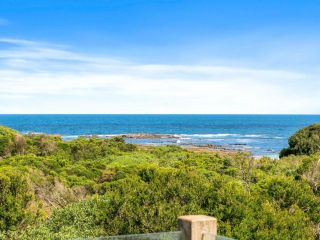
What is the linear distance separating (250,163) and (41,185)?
13.1 metres

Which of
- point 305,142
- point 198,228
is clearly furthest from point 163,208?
point 305,142

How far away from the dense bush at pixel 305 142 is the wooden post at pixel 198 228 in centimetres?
4342

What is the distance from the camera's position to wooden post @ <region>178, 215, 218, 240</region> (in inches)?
153

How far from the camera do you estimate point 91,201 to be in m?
13.1

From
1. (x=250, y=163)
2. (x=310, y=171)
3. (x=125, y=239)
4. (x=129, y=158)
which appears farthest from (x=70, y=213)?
(x=129, y=158)

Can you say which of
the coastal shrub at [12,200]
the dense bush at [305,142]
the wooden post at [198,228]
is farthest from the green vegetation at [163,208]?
the dense bush at [305,142]

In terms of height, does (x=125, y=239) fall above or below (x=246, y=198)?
above

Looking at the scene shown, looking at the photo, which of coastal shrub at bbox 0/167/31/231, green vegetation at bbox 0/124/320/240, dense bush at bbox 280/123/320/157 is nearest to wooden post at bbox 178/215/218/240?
green vegetation at bbox 0/124/320/240

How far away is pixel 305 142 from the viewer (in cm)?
4662

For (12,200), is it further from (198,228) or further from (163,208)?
(198,228)

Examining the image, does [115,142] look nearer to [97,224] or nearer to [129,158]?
[129,158]

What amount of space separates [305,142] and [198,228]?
148ft

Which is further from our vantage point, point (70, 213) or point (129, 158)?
point (129, 158)

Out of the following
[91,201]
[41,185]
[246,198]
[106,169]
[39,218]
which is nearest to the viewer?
[246,198]
